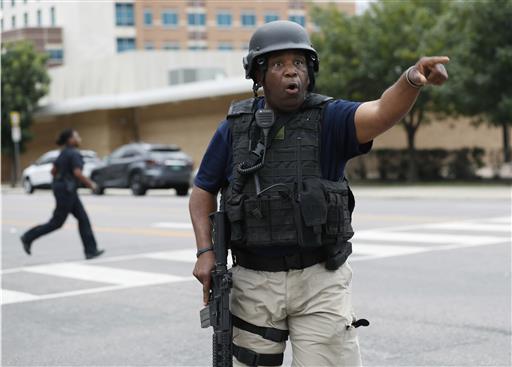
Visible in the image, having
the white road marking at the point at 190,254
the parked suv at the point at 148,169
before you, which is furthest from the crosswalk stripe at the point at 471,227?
the parked suv at the point at 148,169

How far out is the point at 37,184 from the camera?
36.3 metres

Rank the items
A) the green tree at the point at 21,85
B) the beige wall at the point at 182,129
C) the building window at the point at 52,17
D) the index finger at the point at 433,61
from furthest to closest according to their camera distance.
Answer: the building window at the point at 52,17 → the green tree at the point at 21,85 → the beige wall at the point at 182,129 → the index finger at the point at 433,61

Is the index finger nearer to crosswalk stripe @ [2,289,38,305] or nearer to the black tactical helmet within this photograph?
the black tactical helmet

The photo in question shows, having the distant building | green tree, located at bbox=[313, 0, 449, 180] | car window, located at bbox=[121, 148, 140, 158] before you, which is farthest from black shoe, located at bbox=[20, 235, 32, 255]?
the distant building

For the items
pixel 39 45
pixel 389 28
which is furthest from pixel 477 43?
pixel 39 45

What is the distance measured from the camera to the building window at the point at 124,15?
80.9 metres

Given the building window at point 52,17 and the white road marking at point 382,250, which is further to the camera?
the building window at point 52,17

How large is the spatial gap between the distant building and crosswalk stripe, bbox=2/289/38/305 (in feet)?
229

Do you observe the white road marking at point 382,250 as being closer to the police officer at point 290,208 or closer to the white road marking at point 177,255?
the white road marking at point 177,255

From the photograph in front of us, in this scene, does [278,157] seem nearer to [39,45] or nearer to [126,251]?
[126,251]

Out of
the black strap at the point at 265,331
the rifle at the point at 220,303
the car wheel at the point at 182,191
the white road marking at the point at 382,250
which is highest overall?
the rifle at the point at 220,303

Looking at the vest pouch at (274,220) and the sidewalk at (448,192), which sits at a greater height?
the vest pouch at (274,220)

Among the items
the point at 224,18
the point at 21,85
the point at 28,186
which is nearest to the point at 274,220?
the point at 28,186

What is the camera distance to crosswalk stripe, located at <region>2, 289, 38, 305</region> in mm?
8617
